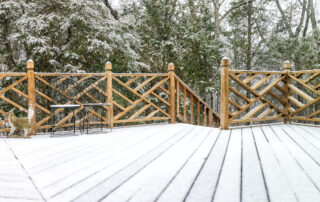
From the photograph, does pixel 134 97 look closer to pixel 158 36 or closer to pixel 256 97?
pixel 158 36

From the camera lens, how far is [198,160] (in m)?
2.28

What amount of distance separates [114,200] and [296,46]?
941 centimetres

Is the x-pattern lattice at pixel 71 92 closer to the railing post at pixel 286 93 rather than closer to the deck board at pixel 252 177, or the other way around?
the deck board at pixel 252 177

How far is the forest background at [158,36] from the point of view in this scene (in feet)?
18.1

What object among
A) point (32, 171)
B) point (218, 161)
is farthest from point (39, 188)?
point (218, 161)

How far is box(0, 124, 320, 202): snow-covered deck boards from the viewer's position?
1.57 metres

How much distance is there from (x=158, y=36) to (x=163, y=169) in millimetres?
6139

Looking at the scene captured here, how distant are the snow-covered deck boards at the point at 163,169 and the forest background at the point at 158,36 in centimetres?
287

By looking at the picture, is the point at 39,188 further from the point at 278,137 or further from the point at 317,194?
the point at 278,137

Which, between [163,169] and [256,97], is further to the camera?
[256,97]

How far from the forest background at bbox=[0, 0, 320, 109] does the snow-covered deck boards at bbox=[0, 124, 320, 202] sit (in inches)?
113

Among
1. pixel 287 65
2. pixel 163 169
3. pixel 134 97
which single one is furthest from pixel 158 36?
pixel 163 169

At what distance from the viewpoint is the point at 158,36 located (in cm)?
766

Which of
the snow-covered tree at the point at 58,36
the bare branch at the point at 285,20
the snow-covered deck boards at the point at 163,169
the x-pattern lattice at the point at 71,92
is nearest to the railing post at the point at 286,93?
the snow-covered deck boards at the point at 163,169
